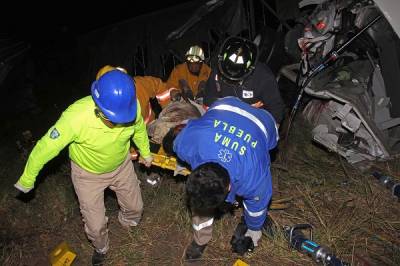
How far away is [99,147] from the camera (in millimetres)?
3180

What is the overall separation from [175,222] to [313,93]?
7.04ft

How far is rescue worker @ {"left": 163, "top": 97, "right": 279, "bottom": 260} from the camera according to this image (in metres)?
2.59

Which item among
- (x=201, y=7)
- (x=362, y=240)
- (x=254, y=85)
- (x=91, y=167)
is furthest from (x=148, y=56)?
(x=362, y=240)

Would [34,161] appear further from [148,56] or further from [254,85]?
[148,56]

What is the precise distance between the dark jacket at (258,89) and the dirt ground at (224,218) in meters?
0.95

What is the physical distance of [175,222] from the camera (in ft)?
14.0

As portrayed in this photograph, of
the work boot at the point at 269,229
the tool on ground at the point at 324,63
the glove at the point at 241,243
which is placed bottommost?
the glove at the point at 241,243

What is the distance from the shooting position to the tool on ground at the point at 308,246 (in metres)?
3.45

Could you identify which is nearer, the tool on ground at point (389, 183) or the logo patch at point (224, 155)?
the logo patch at point (224, 155)

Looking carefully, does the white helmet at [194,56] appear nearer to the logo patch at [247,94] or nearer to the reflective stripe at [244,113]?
the logo patch at [247,94]

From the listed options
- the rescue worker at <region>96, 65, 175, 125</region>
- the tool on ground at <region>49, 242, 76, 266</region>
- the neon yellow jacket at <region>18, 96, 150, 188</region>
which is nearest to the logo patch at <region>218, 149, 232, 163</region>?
the neon yellow jacket at <region>18, 96, 150, 188</region>

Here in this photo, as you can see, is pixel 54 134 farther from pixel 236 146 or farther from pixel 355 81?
pixel 355 81

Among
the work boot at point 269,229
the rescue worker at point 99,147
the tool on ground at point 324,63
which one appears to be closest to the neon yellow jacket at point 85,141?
the rescue worker at point 99,147

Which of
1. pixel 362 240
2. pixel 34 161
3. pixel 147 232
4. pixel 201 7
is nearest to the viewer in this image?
pixel 34 161
